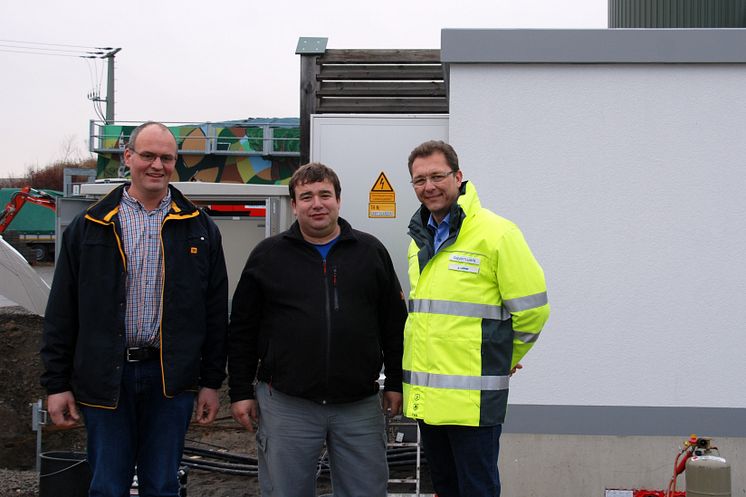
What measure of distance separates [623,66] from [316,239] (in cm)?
250

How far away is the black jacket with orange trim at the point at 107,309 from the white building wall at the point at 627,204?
2.19m

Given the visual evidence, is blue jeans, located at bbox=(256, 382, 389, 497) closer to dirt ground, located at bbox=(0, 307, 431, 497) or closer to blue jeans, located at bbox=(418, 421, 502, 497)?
blue jeans, located at bbox=(418, 421, 502, 497)

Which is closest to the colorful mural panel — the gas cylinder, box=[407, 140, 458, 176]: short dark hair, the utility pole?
the utility pole

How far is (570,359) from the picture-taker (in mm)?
5332

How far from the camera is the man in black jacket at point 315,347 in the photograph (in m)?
3.68

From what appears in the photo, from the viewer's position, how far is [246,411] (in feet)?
12.5

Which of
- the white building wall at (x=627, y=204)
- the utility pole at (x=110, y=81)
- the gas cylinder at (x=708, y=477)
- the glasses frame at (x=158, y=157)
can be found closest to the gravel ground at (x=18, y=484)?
the glasses frame at (x=158, y=157)

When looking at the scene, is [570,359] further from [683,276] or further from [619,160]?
[619,160]

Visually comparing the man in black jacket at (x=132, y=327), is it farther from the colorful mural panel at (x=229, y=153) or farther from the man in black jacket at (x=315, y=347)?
the colorful mural panel at (x=229, y=153)

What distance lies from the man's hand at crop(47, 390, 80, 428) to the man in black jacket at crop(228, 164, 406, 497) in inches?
25.7

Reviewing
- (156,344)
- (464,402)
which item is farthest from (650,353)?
(156,344)

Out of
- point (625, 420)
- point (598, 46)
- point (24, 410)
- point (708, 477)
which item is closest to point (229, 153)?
point (24, 410)

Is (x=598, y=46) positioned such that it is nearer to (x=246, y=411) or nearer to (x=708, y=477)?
(x=708, y=477)

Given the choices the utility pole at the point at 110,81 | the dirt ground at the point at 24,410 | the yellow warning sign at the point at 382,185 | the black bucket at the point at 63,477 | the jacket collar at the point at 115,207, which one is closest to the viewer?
the jacket collar at the point at 115,207
